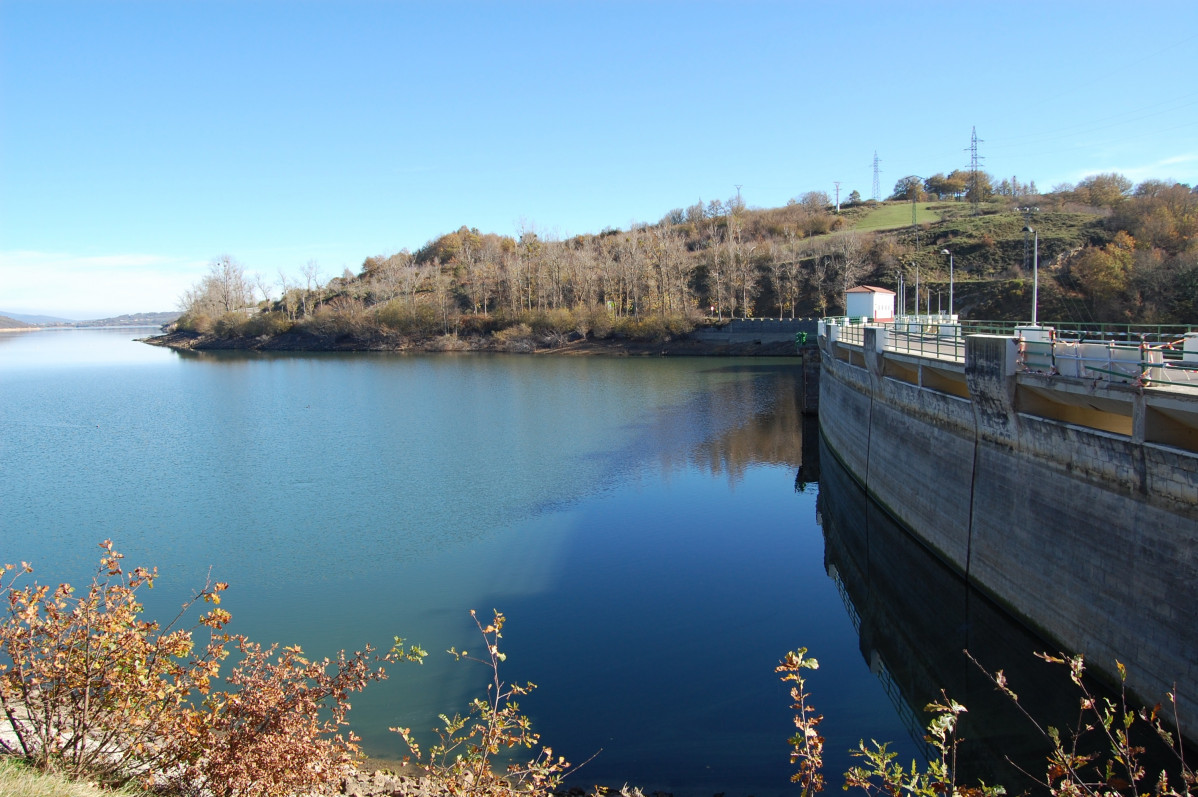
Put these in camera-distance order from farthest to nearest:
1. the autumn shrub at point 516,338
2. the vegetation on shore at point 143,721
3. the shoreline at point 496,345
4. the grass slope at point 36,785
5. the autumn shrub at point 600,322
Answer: the autumn shrub at point 516,338, the autumn shrub at point 600,322, the shoreline at point 496,345, the vegetation on shore at point 143,721, the grass slope at point 36,785

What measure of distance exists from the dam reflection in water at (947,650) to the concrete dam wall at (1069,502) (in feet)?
1.74

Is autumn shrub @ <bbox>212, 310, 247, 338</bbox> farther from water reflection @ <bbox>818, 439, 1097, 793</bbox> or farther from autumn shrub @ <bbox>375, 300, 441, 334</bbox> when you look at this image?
water reflection @ <bbox>818, 439, 1097, 793</bbox>

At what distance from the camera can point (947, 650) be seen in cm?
1448

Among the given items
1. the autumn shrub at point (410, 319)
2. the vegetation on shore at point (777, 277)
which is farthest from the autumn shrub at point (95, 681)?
the autumn shrub at point (410, 319)

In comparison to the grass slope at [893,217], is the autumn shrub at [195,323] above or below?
below

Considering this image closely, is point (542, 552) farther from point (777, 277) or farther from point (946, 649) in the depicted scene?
point (777, 277)

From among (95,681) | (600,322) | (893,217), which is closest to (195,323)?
(600,322)

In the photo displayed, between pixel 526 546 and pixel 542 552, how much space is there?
27.2 inches

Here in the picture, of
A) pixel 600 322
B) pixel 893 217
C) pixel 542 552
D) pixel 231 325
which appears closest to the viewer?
pixel 542 552

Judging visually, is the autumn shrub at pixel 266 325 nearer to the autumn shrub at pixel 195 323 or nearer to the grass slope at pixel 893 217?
the autumn shrub at pixel 195 323

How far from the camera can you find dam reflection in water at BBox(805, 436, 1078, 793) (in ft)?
37.0

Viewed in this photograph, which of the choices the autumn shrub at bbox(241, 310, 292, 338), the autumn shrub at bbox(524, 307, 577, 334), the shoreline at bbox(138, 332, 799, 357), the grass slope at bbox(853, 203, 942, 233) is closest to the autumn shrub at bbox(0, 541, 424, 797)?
the shoreline at bbox(138, 332, 799, 357)

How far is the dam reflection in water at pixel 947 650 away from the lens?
37.0 feet

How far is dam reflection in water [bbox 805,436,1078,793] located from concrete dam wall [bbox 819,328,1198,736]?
1.74ft
